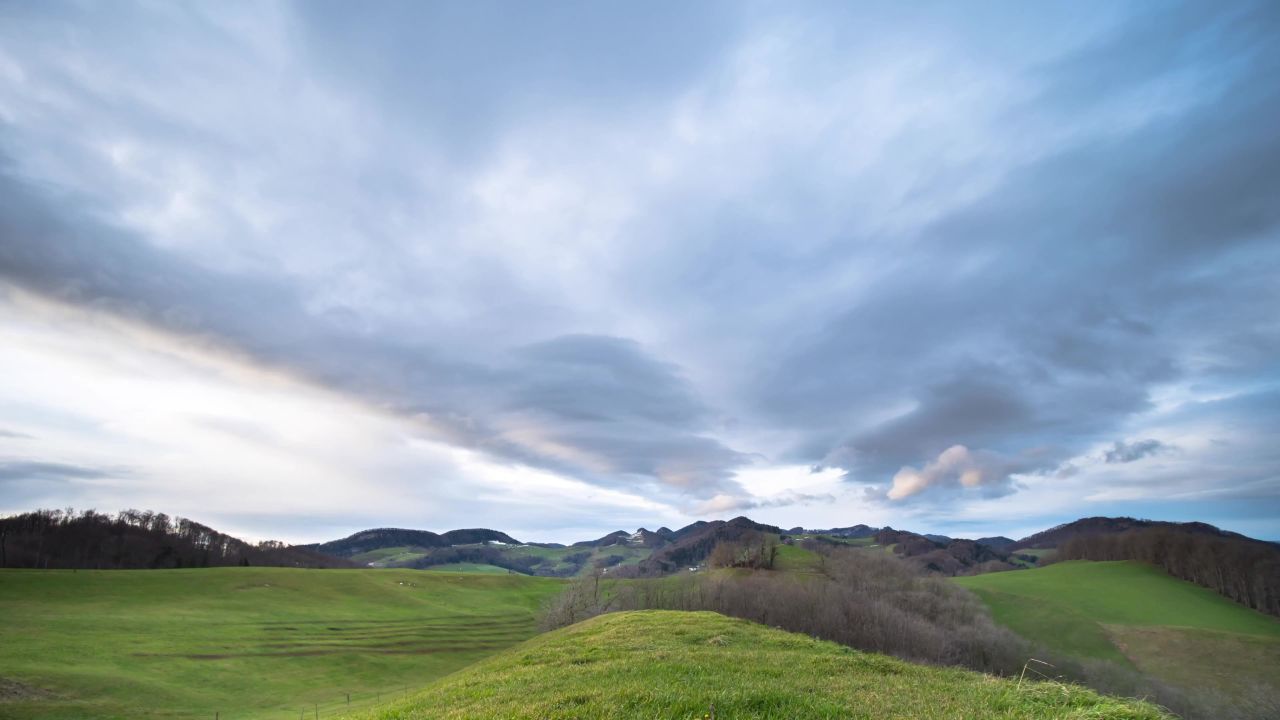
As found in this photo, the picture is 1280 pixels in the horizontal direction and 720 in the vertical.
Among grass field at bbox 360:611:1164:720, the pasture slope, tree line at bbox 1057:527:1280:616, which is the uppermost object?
grass field at bbox 360:611:1164:720

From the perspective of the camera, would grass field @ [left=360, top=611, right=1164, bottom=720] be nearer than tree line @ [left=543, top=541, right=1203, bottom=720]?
Yes

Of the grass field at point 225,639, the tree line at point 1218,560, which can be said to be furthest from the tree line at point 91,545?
the tree line at point 1218,560

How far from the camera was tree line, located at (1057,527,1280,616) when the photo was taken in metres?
126

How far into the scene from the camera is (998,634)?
86.6m

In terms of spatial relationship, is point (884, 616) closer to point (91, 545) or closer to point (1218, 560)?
point (1218, 560)

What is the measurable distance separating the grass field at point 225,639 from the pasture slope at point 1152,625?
336 ft

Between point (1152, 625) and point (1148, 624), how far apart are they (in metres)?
0.90

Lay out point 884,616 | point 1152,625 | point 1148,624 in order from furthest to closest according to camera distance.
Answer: point 1148,624 < point 1152,625 < point 884,616

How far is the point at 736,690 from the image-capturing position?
1484cm

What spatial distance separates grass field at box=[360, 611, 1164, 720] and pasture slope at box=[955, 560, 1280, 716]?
9470 cm

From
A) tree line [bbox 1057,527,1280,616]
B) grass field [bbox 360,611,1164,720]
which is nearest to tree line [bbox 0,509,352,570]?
grass field [bbox 360,611,1164,720]

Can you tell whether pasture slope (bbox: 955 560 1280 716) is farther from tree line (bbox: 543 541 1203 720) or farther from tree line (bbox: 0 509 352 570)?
tree line (bbox: 0 509 352 570)

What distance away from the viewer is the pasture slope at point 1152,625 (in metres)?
86.4

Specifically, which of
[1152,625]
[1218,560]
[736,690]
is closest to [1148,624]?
[1152,625]
